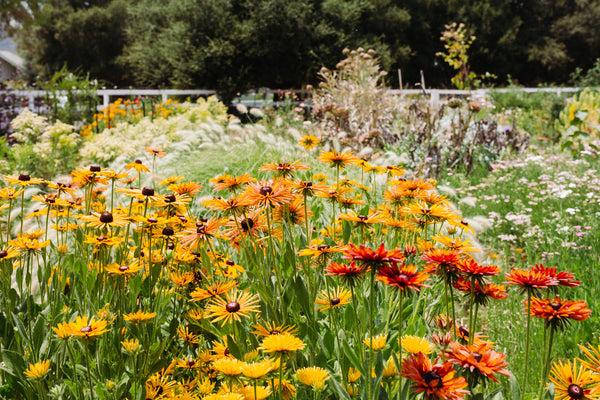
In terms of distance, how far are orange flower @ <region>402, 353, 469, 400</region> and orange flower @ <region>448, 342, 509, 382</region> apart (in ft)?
0.10

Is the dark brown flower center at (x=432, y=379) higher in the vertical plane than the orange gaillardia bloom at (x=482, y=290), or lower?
lower

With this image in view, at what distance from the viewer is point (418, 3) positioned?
24.3 meters

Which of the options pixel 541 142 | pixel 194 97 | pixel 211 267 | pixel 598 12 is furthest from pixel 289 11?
pixel 598 12

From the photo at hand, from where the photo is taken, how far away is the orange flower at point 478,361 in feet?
3.39

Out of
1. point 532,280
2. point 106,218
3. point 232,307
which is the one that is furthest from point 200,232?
point 532,280

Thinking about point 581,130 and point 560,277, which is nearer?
point 560,277

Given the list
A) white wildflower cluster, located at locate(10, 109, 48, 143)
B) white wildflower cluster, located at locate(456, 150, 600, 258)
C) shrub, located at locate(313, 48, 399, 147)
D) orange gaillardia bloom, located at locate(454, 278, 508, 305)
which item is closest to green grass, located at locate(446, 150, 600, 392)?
white wildflower cluster, located at locate(456, 150, 600, 258)

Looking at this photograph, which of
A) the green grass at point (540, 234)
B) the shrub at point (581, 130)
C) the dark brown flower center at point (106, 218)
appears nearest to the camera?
the dark brown flower center at point (106, 218)

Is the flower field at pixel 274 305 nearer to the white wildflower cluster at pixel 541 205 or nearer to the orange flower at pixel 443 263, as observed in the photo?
the orange flower at pixel 443 263

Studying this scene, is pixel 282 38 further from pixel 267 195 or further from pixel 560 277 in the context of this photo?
pixel 560 277

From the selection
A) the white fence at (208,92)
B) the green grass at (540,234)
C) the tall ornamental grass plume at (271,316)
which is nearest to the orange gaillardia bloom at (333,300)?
the tall ornamental grass plume at (271,316)

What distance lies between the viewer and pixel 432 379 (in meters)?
0.99

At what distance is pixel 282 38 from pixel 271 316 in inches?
546

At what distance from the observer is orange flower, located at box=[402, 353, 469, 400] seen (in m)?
0.97
